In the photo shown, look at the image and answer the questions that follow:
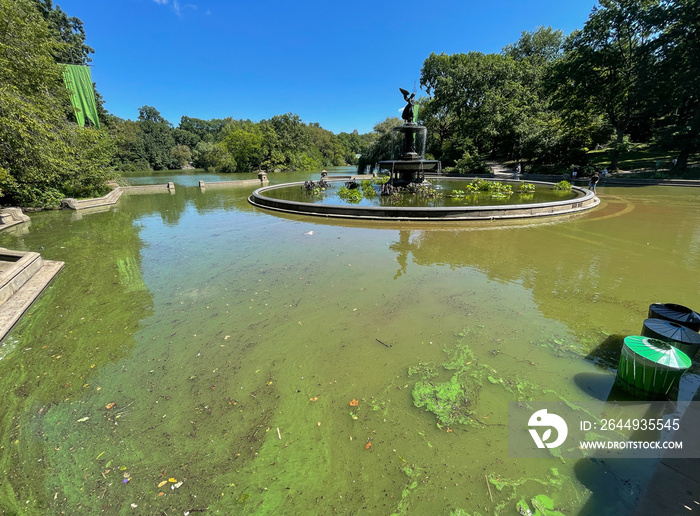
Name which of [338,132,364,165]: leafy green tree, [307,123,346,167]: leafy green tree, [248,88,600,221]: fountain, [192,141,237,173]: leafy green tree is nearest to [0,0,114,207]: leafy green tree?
[248,88,600,221]: fountain

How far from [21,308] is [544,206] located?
15.0 metres

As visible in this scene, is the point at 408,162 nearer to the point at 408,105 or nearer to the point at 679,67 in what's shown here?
the point at 408,105

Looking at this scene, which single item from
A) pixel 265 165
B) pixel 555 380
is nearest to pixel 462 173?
pixel 555 380

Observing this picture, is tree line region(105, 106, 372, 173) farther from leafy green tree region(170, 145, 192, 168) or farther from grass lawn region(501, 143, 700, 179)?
grass lawn region(501, 143, 700, 179)

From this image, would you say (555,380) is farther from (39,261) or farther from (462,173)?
(462,173)

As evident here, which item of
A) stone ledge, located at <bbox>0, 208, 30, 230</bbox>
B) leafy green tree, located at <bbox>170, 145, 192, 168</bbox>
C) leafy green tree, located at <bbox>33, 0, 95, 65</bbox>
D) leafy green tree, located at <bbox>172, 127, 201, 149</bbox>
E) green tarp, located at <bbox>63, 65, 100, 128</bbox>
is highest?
leafy green tree, located at <bbox>33, 0, 95, 65</bbox>

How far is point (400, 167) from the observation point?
1752 centimetres

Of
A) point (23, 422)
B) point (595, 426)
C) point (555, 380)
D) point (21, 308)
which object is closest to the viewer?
point (595, 426)

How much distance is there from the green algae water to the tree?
82.0 ft

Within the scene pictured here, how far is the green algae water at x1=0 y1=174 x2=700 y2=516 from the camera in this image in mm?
2203

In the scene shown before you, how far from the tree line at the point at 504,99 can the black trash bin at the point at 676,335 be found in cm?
1578

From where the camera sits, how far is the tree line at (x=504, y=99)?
12547 mm

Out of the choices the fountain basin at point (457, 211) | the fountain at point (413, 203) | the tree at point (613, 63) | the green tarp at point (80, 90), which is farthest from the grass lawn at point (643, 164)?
the green tarp at point (80, 90)

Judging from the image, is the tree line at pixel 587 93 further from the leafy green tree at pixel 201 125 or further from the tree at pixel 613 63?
the leafy green tree at pixel 201 125
